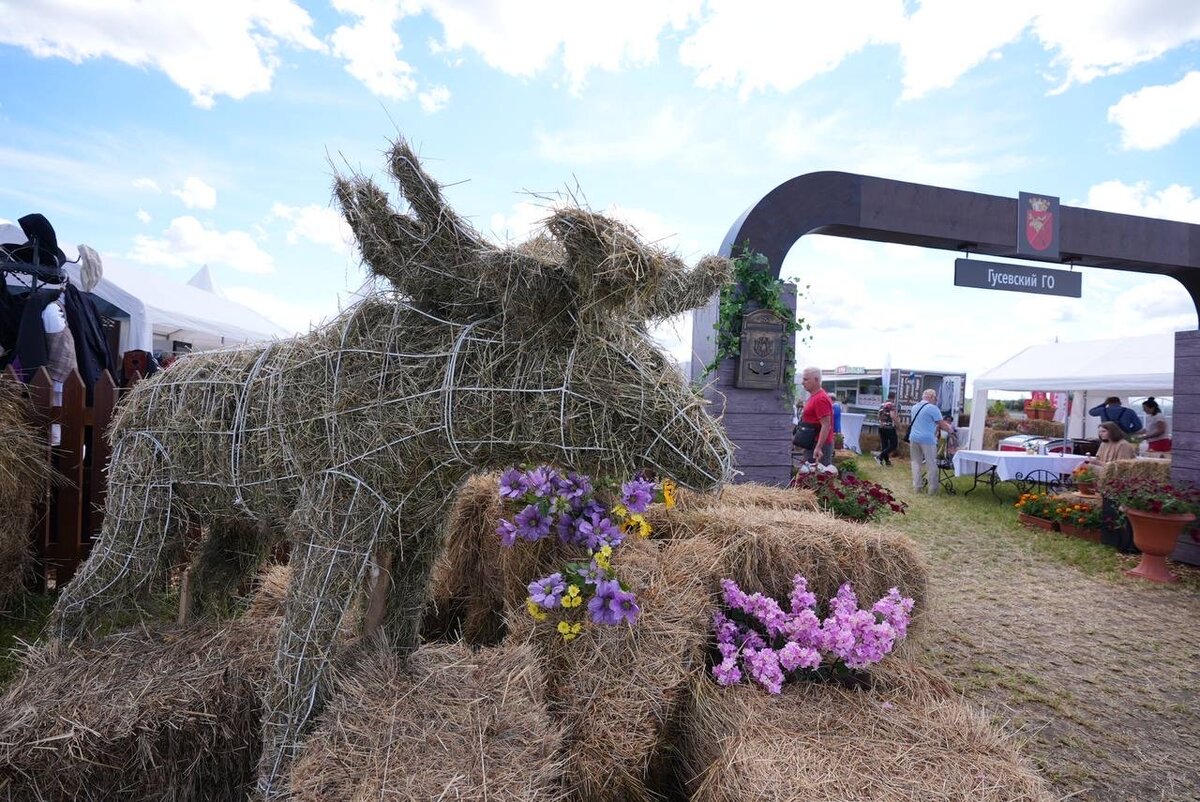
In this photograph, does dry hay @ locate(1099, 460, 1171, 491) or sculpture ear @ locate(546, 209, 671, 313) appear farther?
dry hay @ locate(1099, 460, 1171, 491)

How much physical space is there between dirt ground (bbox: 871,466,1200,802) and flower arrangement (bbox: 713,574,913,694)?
63cm

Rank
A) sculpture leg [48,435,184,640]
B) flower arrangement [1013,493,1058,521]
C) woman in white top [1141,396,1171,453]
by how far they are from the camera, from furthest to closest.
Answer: woman in white top [1141,396,1171,453], flower arrangement [1013,493,1058,521], sculpture leg [48,435,184,640]

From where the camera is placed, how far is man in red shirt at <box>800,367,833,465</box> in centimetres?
649

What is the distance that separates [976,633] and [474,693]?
14.2 feet

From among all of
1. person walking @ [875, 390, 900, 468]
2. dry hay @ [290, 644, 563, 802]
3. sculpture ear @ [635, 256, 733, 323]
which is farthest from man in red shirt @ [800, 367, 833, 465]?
person walking @ [875, 390, 900, 468]

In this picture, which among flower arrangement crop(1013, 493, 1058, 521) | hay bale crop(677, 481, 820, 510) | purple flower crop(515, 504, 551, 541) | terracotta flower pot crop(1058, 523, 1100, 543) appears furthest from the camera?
flower arrangement crop(1013, 493, 1058, 521)

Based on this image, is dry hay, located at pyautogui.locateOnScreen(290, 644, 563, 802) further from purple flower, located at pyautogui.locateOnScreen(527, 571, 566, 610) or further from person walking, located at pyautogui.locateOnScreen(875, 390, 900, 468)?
person walking, located at pyautogui.locateOnScreen(875, 390, 900, 468)

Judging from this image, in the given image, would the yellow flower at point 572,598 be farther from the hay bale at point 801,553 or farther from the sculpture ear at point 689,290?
the sculpture ear at point 689,290

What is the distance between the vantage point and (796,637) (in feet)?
9.04

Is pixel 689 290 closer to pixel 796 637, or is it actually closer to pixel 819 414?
pixel 796 637

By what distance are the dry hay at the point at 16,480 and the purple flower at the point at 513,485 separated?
3111 millimetres

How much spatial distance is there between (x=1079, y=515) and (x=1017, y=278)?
393cm

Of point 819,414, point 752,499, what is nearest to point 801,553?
point 752,499

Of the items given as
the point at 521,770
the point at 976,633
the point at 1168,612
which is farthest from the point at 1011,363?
the point at 521,770
